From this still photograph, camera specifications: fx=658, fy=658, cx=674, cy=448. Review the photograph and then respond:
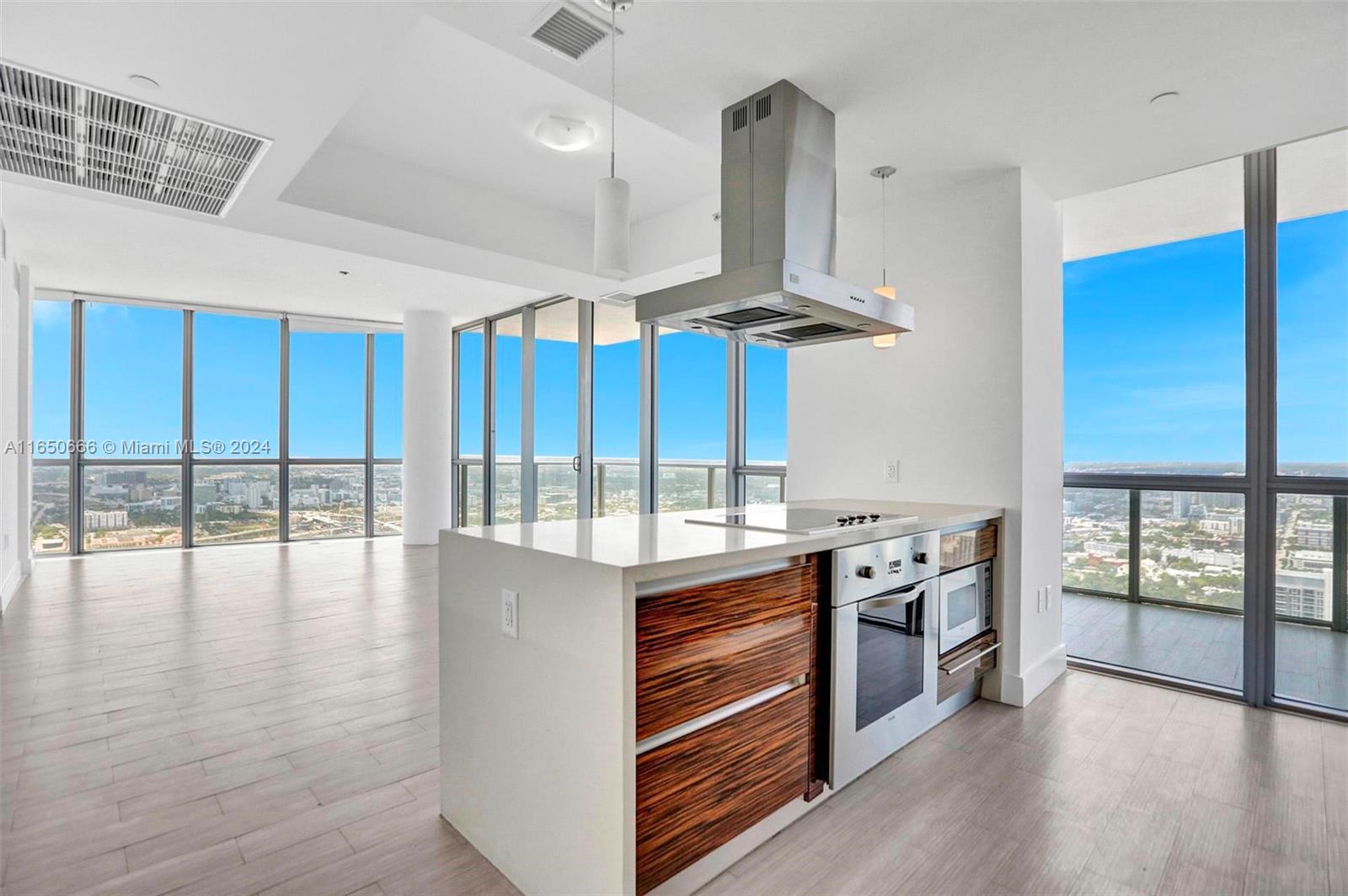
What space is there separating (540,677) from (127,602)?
4643 mm

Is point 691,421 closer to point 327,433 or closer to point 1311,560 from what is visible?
point 1311,560

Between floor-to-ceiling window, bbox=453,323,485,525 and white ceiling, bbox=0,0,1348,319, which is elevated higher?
white ceiling, bbox=0,0,1348,319

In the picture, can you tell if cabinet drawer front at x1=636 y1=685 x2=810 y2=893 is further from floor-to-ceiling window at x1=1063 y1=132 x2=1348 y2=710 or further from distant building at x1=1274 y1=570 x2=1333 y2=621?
distant building at x1=1274 y1=570 x2=1333 y2=621

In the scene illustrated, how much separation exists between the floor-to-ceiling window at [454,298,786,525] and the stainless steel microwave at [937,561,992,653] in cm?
195

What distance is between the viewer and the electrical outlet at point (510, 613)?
5.58 ft

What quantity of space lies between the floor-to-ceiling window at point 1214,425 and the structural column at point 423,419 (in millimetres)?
6295

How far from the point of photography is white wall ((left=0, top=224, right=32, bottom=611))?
14.7ft

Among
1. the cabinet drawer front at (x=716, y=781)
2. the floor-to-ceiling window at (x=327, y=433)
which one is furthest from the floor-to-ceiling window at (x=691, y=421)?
the floor-to-ceiling window at (x=327, y=433)

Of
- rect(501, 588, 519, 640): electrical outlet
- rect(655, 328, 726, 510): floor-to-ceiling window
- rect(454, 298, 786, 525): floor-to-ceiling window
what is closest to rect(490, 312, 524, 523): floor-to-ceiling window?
rect(454, 298, 786, 525): floor-to-ceiling window

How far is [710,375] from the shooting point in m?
5.23

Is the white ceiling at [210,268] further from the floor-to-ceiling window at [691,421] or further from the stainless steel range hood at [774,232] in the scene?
the stainless steel range hood at [774,232]

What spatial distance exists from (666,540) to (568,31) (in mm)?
1563

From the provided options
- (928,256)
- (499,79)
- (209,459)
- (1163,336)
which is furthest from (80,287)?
(1163,336)

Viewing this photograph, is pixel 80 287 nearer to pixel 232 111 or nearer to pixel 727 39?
pixel 232 111
